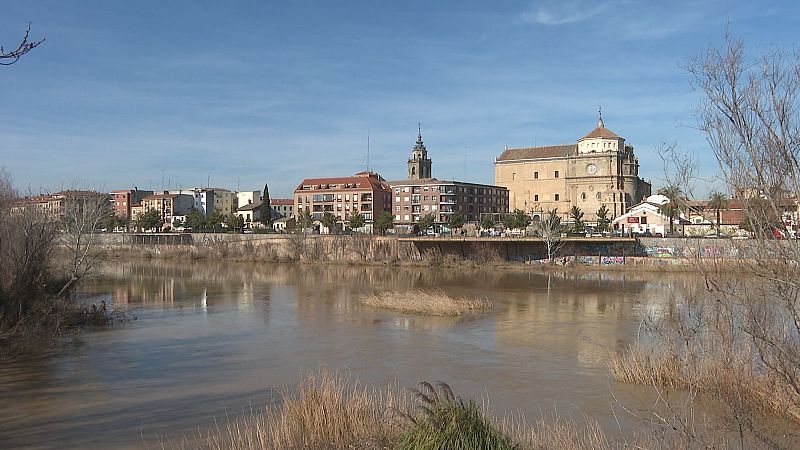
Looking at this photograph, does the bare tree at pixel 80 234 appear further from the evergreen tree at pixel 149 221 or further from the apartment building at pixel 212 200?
the apartment building at pixel 212 200

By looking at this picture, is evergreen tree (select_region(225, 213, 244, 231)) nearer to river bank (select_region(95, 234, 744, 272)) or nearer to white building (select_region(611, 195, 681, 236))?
river bank (select_region(95, 234, 744, 272))

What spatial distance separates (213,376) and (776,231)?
45.2 ft

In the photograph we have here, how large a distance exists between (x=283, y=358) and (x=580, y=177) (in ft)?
249

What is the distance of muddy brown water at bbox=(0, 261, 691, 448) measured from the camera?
13.1 metres

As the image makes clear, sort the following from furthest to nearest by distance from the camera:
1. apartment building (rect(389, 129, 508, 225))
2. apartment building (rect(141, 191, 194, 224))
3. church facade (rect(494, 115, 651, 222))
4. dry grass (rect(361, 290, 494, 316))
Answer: apartment building (rect(141, 191, 194, 224)), apartment building (rect(389, 129, 508, 225)), church facade (rect(494, 115, 651, 222)), dry grass (rect(361, 290, 494, 316))

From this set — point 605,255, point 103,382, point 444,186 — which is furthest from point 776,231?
point 444,186

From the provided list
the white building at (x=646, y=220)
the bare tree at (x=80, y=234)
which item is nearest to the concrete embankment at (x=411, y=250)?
the white building at (x=646, y=220)

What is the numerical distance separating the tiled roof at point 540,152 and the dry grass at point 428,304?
2557 inches

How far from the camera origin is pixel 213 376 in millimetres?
16625

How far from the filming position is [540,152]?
9656cm

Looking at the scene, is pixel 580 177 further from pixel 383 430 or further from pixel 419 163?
pixel 383 430

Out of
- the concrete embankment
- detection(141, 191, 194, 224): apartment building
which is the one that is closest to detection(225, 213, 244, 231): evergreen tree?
detection(141, 191, 194, 224): apartment building

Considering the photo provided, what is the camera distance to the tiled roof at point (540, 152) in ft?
305

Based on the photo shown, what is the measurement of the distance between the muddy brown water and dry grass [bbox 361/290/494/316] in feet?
3.07
